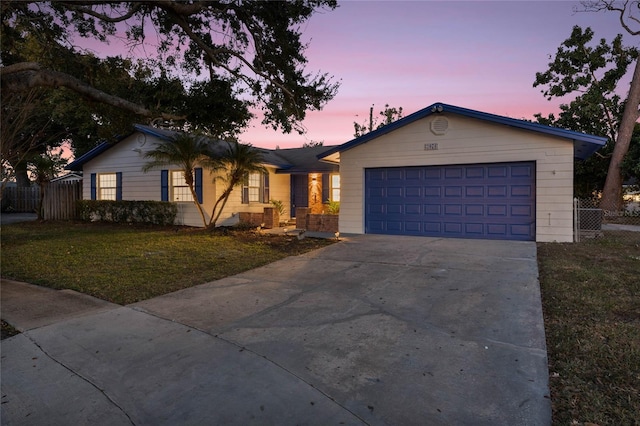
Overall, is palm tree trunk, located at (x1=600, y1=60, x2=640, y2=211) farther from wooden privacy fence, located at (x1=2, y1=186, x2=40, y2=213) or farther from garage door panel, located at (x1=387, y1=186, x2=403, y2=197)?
wooden privacy fence, located at (x1=2, y1=186, x2=40, y2=213)

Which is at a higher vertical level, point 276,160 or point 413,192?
point 276,160

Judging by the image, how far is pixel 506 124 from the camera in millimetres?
10578

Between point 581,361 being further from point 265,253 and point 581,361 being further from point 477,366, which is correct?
point 265,253

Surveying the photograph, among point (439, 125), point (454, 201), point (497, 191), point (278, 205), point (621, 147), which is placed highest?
→ point (621, 147)

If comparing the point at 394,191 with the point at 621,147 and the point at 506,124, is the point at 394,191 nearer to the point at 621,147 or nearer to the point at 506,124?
the point at 506,124

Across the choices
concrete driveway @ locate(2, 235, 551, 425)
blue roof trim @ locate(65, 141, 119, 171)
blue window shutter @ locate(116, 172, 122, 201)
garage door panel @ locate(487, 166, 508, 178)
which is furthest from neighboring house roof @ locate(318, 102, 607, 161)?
blue roof trim @ locate(65, 141, 119, 171)

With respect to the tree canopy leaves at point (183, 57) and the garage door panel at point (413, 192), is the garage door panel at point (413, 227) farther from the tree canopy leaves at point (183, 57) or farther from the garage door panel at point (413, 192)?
the tree canopy leaves at point (183, 57)

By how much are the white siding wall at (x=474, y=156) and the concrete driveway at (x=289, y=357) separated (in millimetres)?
5462

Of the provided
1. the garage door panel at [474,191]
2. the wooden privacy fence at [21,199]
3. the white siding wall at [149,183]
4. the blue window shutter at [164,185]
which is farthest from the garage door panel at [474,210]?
the wooden privacy fence at [21,199]

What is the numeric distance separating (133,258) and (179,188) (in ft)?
27.5

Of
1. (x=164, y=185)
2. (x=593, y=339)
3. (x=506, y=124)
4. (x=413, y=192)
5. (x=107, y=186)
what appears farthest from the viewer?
(x=107, y=186)

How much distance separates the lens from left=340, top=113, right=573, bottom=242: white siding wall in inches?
404

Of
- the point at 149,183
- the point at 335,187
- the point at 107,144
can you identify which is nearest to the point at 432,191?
the point at 335,187

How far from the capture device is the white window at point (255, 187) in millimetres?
16641
